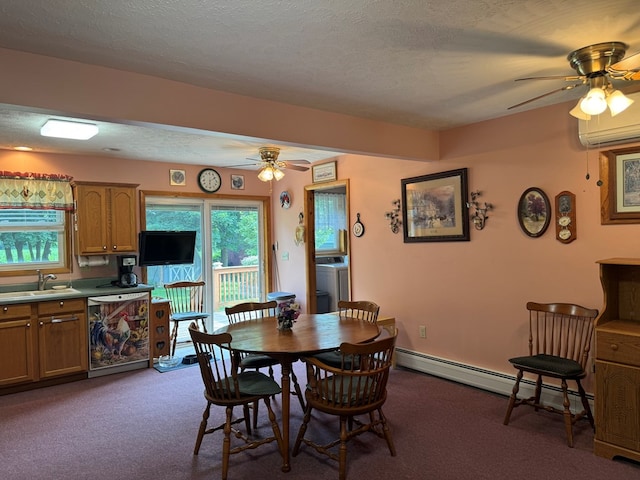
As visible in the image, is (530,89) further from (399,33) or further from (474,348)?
(474,348)

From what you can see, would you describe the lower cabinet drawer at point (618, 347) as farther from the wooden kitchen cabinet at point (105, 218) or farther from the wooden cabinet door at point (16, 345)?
the wooden cabinet door at point (16, 345)

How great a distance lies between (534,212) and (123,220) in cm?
428

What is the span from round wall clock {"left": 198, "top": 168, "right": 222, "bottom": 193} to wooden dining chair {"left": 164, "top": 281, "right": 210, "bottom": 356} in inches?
50.9

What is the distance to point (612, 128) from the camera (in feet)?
9.82

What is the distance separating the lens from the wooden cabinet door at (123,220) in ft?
16.2

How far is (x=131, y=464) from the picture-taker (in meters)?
2.78

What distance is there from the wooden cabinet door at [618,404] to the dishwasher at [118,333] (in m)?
4.26

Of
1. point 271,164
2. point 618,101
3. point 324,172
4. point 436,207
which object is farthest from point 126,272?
point 618,101

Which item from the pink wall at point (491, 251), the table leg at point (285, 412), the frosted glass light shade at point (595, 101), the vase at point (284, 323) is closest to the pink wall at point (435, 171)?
the pink wall at point (491, 251)

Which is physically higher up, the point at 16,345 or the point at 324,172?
the point at 324,172

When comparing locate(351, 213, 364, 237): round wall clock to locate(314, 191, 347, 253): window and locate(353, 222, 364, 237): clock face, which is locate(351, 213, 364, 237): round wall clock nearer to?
locate(353, 222, 364, 237): clock face

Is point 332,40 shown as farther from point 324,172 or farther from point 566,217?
point 324,172

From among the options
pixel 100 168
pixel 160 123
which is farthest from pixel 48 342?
pixel 160 123

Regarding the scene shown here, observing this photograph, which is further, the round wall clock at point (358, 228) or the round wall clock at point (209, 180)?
the round wall clock at point (209, 180)
